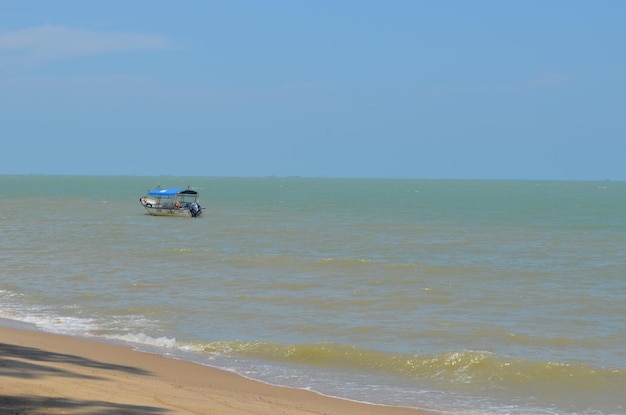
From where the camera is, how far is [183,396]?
1074cm

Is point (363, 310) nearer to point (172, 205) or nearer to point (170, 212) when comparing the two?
point (170, 212)

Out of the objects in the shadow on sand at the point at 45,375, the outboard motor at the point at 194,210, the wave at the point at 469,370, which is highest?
the outboard motor at the point at 194,210

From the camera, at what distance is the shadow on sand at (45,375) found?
895cm

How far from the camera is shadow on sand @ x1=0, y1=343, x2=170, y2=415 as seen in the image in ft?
29.3

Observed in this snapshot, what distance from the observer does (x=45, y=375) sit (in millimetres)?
10992

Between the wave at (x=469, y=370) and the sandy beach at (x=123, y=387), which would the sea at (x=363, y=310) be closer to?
the wave at (x=469, y=370)

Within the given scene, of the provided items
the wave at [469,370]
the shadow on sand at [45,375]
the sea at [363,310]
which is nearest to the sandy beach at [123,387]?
the shadow on sand at [45,375]

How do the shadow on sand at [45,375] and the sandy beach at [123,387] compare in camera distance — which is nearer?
the shadow on sand at [45,375]

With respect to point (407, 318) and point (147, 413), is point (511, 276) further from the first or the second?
point (147, 413)

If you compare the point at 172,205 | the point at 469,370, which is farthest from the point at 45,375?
the point at 172,205

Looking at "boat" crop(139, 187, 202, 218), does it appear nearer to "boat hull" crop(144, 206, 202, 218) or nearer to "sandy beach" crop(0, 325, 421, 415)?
"boat hull" crop(144, 206, 202, 218)

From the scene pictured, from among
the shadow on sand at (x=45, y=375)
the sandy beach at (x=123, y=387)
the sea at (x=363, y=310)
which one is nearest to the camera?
the shadow on sand at (x=45, y=375)

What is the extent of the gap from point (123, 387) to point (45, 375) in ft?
3.39

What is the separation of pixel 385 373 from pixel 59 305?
30.3ft
